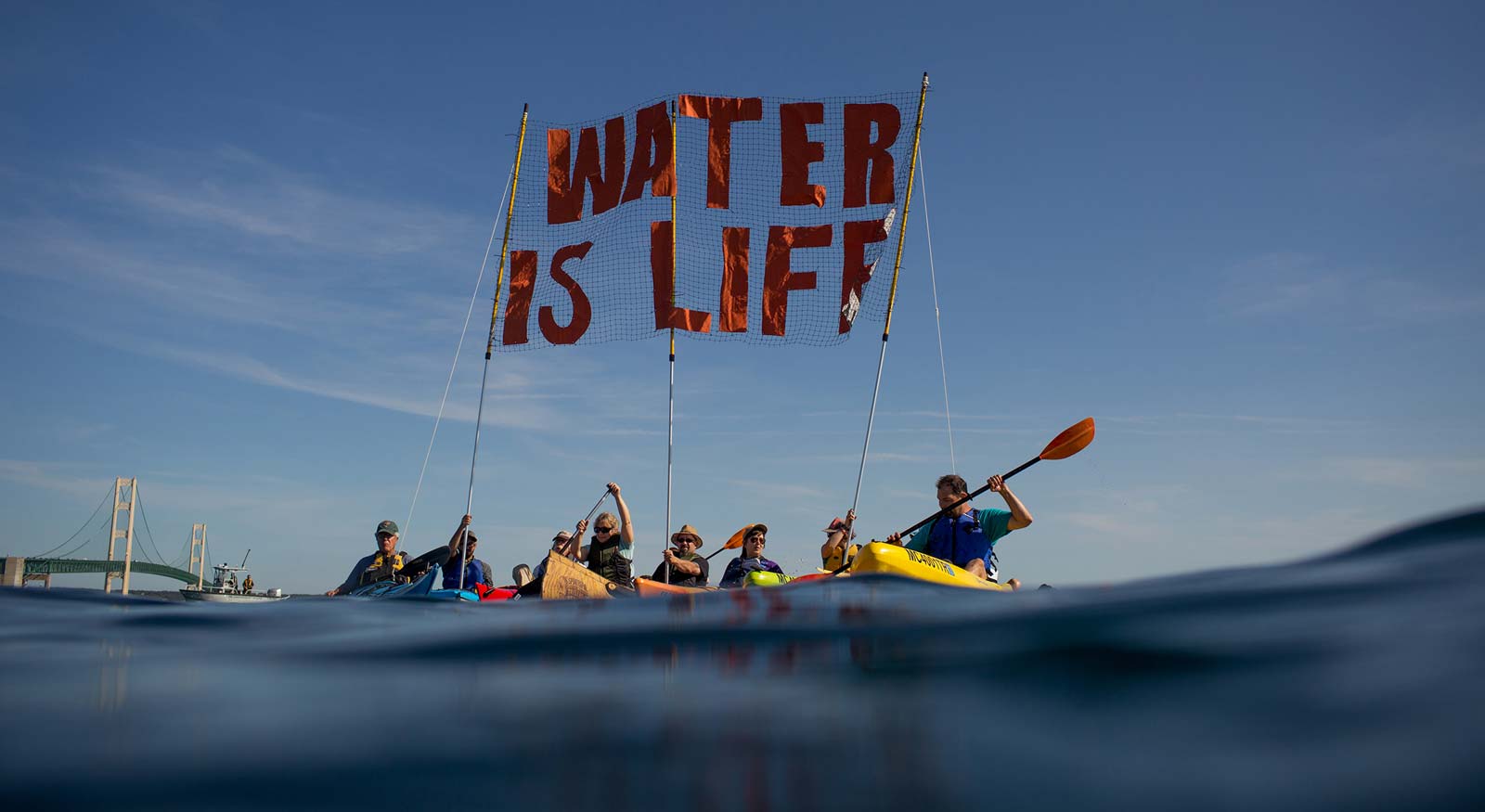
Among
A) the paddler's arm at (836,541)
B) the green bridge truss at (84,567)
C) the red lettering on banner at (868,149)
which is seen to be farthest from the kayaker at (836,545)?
the green bridge truss at (84,567)

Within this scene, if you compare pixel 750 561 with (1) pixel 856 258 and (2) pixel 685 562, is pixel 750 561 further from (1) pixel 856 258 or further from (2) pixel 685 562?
(1) pixel 856 258

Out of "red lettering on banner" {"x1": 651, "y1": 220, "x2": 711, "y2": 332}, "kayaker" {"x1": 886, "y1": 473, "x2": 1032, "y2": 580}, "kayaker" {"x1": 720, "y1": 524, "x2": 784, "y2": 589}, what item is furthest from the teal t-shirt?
"red lettering on banner" {"x1": 651, "y1": 220, "x2": 711, "y2": 332}

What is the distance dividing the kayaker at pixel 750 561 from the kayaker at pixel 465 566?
8.92 ft

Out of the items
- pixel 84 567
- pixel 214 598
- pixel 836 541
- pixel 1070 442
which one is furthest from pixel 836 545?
pixel 84 567

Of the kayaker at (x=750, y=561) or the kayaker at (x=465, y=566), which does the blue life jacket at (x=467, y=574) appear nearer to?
the kayaker at (x=465, y=566)

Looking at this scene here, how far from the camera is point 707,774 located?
142 centimetres

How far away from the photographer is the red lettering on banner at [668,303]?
32.4ft

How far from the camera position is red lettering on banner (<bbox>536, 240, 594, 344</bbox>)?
9.95m

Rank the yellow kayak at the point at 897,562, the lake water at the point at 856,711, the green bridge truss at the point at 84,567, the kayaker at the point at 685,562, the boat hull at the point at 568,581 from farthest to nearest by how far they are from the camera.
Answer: the green bridge truss at the point at 84,567 → the kayaker at the point at 685,562 → the boat hull at the point at 568,581 → the yellow kayak at the point at 897,562 → the lake water at the point at 856,711

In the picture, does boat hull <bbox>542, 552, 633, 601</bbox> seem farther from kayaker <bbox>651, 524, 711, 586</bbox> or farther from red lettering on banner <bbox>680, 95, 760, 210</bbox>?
red lettering on banner <bbox>680, 95, 760, 210</bbox>

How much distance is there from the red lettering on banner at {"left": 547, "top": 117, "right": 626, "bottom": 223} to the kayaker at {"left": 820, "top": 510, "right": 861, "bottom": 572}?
14.9 feet

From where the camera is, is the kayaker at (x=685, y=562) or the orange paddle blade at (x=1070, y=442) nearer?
the orange paddle blade at (x=1070, y=442)

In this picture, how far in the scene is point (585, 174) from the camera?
10391 mm

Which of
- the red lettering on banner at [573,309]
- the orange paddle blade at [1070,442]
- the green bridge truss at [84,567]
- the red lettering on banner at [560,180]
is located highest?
the red lettering on banner at [560,180]
